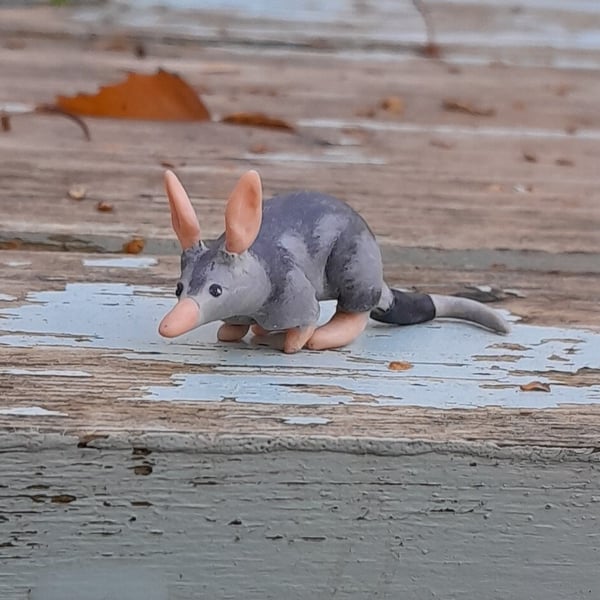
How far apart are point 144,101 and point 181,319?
3.10 feet

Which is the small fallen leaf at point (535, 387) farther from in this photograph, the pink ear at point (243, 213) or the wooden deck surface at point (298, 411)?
the pink ear at point (243, 213)

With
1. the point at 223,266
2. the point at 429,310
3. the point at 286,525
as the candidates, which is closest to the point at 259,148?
the point at 429,310

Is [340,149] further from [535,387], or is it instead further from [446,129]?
[535,387]

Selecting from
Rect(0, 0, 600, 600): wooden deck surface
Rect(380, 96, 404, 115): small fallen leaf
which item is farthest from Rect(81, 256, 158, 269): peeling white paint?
Rect(380, 96, 404, 115): small fallen leaf

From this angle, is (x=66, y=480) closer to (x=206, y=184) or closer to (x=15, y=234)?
(x=15, y=234)

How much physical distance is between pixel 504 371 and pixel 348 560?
0.21 metres

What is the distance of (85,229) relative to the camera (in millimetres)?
1096

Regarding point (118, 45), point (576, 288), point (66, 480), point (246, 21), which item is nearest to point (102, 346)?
point (66, 480)

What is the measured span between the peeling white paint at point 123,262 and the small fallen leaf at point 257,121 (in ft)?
1.91

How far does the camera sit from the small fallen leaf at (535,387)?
800 millimetres

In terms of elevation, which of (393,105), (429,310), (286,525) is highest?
(393,105)

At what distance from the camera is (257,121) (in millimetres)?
1575

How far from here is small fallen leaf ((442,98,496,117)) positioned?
1.73 metres

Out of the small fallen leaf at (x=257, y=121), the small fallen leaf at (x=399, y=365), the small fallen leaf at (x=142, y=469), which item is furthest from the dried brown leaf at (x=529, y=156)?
the small fallen leaf at (x=142, y=469)
